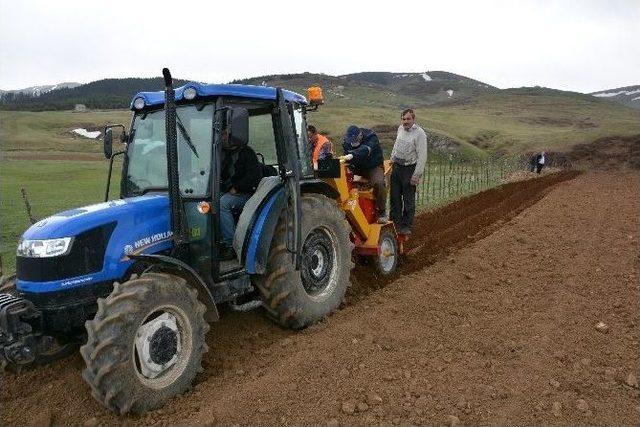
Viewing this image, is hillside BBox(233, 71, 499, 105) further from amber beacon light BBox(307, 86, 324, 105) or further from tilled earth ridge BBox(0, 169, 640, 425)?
tilled earth ridge BBox(0, 169, 640, 425)

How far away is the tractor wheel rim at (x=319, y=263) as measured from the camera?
5.28 m

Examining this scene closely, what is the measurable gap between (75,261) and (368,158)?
4.25m

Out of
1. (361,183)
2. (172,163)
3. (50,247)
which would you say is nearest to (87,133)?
(361,183)

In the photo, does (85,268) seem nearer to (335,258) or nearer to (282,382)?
(282,382)

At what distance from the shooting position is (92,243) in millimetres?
3797

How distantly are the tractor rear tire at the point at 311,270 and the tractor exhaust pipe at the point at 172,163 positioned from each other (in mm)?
967

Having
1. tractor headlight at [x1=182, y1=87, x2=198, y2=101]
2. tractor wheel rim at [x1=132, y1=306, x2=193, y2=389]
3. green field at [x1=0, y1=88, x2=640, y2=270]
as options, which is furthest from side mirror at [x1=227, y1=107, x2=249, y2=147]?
green field at [x1=0, y1=88, x2=640, y2=270]

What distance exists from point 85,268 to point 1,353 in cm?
73

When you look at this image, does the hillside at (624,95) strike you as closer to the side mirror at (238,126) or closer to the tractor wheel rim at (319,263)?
the tractor wheel rim at (319,263)

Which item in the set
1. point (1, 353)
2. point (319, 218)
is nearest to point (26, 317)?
point (1, 353)

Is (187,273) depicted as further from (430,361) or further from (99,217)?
(430,361)

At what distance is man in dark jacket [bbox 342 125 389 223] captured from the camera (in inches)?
279

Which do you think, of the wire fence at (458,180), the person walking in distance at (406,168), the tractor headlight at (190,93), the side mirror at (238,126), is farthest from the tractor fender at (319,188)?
the wire fence at (458,180)

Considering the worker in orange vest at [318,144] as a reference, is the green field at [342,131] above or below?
below
